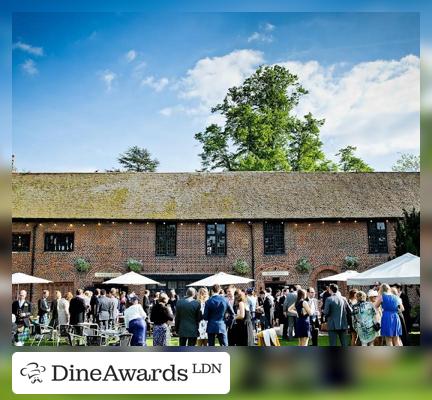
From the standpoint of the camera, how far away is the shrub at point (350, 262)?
26156 millimetres

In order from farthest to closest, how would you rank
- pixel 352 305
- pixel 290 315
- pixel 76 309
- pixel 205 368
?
pixel 290 315 < pixel 76 309 < pixel 352 305 < pixel 205 368

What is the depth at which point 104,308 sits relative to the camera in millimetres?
16781

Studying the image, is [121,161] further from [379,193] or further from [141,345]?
[141,345]

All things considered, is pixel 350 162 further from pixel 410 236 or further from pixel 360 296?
pixel 360 296

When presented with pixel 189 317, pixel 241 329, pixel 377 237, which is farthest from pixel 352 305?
pixel 377 237

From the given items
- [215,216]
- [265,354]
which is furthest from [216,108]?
[265,354]

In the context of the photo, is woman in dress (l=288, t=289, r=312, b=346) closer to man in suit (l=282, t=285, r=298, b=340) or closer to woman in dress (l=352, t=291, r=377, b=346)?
woman in dress (l=352, t=291, r=377, b=346)

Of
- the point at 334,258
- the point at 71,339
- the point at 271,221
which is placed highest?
the point at 271,221

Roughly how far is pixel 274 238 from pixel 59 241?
1061 centimetres

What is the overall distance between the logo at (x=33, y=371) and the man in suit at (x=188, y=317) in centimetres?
505

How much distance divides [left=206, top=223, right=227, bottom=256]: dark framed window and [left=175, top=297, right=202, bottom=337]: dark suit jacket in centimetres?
1397

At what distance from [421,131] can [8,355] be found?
719 centimetres

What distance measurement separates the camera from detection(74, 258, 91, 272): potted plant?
84.4ft

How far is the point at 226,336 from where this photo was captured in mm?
12430
